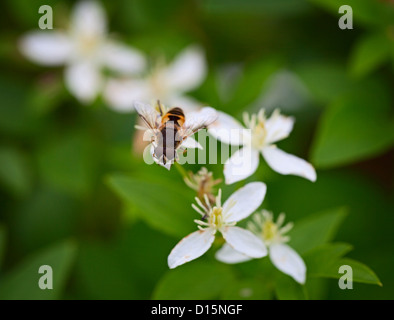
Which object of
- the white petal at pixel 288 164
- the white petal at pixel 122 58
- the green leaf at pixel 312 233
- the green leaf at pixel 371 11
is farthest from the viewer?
the white petal at pixel 122 58

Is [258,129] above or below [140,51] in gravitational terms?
below

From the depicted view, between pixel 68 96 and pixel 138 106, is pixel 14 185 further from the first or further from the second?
pixel 138 106

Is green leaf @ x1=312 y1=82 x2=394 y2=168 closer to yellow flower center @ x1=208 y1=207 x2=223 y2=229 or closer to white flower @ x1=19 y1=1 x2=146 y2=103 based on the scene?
yellow flower center @ x1=208 y1=207 x2=223 y2=229

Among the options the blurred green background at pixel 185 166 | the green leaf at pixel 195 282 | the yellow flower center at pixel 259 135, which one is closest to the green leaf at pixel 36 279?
the blurred green background at pixel 185 166

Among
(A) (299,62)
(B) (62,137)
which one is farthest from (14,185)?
(A) (299,62)

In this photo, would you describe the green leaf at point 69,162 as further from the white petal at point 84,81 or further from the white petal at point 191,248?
the white petal at point 191,248

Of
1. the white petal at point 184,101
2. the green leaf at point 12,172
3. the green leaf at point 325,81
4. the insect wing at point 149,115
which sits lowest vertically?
the insect wing at point 149,115

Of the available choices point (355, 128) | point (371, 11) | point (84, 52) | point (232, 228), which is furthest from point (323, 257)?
point (84, 52)
